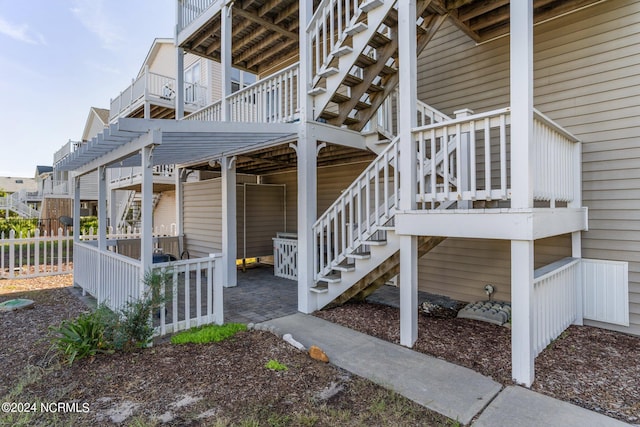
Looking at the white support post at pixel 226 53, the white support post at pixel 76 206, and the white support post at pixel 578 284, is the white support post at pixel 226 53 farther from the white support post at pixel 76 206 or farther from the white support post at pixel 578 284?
the white support post at pixel 578 284

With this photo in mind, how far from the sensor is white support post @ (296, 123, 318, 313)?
5.01 metres

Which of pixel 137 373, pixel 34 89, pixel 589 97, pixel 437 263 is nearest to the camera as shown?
pixel 137 373

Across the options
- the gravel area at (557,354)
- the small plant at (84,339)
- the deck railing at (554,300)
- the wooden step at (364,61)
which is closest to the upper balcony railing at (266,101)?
the wooden step at (364,61)

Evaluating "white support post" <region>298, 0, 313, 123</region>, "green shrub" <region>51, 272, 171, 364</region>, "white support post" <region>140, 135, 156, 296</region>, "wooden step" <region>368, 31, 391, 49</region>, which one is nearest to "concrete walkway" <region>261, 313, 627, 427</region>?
"green shrub" <region>51, 272, 171, 364</region>

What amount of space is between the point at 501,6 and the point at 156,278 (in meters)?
6.12

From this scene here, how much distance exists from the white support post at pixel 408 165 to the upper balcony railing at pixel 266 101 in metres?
1.94

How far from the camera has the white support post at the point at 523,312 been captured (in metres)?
2.92

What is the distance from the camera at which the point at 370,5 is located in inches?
175

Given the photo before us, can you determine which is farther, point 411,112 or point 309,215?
point 309,215

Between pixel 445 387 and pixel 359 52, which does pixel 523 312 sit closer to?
pixel 445 387

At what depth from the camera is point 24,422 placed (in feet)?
7.77

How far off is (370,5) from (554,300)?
430 cm

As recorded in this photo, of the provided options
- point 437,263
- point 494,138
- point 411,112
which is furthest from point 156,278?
point 494,138

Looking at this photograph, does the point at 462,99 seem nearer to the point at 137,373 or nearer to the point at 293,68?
the point at 293,68
